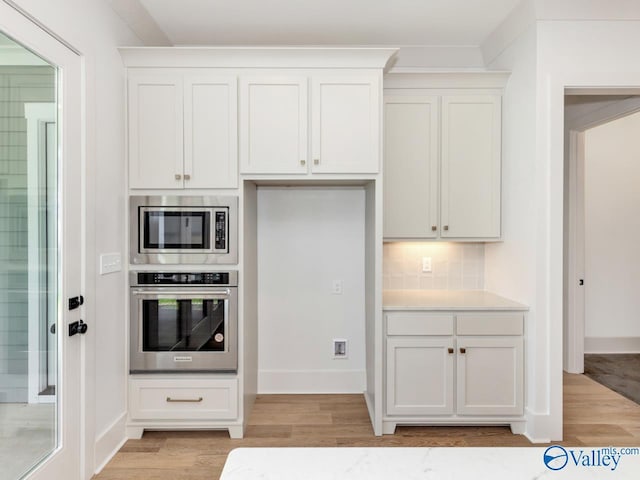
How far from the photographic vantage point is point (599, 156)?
4715 mm

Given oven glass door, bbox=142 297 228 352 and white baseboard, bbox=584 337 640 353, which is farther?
white baseboard, bbox=584 337 640 353

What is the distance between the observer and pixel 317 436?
2.86m

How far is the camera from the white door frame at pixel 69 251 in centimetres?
211

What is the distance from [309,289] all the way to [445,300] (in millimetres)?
1128

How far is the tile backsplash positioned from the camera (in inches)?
139

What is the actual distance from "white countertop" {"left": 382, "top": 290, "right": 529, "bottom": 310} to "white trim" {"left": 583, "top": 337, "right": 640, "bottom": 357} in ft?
7.34

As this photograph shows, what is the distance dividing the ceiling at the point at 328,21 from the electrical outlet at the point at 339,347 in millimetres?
2438

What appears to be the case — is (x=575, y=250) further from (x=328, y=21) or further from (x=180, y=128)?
(x=180, y=128)

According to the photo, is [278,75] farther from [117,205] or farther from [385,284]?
[385,284]

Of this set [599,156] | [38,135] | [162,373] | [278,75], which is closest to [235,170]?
[278,75]

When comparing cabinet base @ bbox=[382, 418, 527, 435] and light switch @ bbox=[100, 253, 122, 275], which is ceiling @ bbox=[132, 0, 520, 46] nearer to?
light switch @ bbox=[100, 253, 122, 275]

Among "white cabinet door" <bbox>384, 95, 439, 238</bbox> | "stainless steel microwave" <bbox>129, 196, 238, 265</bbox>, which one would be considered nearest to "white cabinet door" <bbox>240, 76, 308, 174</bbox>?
"stainless steel microwave" <bbox>129, 196, 238, 265</bbox>

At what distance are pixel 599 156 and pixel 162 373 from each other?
16.4ft

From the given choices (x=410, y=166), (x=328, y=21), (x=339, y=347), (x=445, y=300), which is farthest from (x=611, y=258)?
(x=328, y=21)
